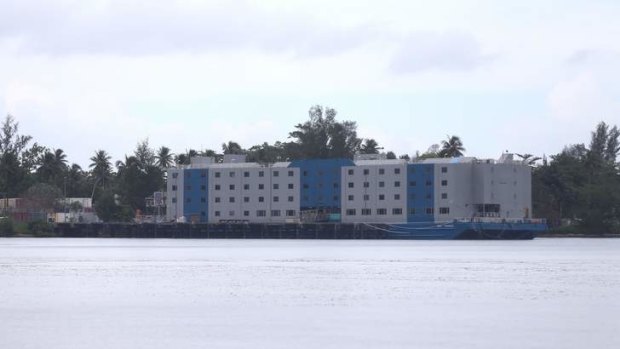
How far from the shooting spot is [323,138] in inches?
7687

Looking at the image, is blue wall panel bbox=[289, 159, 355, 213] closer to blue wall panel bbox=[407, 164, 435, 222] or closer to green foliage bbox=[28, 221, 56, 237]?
blue wall panel bbox=[407, 164, 435, 222]

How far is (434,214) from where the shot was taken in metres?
165

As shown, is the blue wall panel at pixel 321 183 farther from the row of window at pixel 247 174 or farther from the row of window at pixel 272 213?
the row of window at pixel 272 213

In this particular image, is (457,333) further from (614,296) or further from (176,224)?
(176,224)

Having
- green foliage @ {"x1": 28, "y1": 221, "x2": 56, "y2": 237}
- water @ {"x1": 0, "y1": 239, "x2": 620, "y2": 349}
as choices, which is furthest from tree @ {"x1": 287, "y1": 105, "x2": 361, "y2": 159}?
water @ {"x1": 0, "y1": 239, "x2": 620, "y2": 349}

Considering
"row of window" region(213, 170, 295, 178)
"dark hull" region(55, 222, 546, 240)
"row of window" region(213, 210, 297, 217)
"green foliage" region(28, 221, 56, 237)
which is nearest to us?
"dark hull" region(55, 222, 546, 240)

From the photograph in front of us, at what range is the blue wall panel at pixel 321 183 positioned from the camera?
17288cm

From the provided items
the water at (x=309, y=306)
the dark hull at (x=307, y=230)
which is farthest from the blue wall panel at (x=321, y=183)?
the water at (x=309, y=306)

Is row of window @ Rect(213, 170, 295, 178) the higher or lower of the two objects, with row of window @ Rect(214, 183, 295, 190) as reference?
higher

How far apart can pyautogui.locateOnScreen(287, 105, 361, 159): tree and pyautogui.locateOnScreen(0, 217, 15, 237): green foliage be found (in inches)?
1822

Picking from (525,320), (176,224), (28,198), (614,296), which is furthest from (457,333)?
(28,198)

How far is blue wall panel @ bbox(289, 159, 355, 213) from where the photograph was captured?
567ft

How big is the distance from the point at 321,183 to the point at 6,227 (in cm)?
4614

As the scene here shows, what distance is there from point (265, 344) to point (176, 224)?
→ 14218 centimetres
